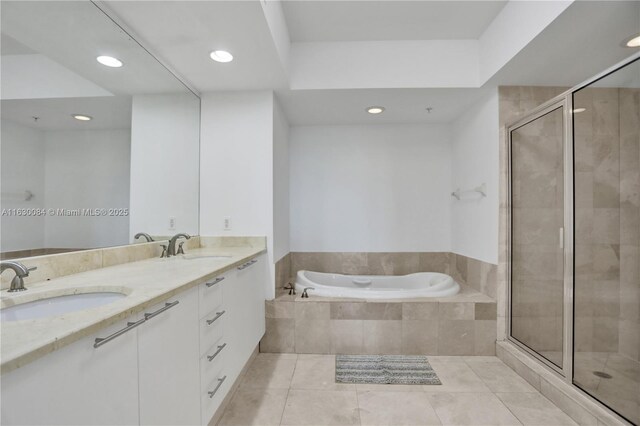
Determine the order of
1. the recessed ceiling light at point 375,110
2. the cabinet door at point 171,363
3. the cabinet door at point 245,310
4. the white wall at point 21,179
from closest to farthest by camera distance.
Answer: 1. the cabinet door at point 171,363
2. the white wall at point 21,179
3. the cabinet door at point 245,310
4. the recessed ceiling light at point 375,110

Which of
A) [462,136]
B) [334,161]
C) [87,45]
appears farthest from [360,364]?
[87,45]

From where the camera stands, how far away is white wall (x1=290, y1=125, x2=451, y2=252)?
3541mm

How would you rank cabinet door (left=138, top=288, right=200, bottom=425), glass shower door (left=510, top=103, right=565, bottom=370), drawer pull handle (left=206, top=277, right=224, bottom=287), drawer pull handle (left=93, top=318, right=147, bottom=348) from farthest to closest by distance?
glass shower door (left=510, top=103, right=565, bottom=370) < drawer pull handle (left=206, top=277, right=224, bottom=287) < cabinet door (left=138, top=288, right=200, bottom=425) < drawer pull handle (left=93, top=318, right=147, bottom=348)

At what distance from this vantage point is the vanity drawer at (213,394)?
143 cm

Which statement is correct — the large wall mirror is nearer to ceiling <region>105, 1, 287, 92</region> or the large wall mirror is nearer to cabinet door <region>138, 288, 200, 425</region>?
ceiling <region>105, 1, 287, 92</region>

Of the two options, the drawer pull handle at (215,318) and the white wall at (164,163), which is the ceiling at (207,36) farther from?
the drawer pull handle at (215,318)

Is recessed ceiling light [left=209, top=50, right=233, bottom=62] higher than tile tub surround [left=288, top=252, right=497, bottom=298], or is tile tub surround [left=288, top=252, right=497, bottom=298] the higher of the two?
recessed ceiling light [left=209, top=50, right=233, bottom=62]

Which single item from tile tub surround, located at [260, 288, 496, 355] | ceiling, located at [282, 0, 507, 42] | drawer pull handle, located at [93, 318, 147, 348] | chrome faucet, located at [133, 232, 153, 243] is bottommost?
tile tub surround, located at [260, 288, 496, 355]

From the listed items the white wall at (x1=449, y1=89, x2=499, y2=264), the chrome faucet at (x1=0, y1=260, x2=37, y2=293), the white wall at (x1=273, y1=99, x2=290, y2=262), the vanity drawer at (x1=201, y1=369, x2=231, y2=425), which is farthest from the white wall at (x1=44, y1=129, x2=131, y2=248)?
the white wall at (x1=449, y1=89, x2=499, y2=264)

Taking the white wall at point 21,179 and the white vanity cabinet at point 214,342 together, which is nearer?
the white wall at point 21,179

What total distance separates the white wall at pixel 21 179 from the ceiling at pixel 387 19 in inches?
68.6

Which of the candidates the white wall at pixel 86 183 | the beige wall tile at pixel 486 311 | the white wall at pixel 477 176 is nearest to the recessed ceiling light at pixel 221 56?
the white wall at pixel 86 183

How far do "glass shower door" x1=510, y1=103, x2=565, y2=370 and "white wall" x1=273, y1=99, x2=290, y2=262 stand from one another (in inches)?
78.0

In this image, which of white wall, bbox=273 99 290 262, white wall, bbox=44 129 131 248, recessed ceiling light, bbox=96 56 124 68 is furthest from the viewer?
white wall, bbox=273 99 290 262
